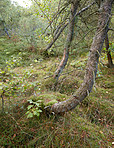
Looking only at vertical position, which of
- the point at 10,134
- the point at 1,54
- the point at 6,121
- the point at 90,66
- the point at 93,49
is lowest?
the point at 10,134

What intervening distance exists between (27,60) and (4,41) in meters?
4.04

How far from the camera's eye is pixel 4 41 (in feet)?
28.4

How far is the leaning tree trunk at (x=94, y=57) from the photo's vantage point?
1.42m

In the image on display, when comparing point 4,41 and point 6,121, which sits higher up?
point 4,41

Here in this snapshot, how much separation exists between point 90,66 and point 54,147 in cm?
165

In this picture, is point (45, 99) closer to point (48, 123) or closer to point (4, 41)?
point (48, 123)

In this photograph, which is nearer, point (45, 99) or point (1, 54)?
point (45, 99)

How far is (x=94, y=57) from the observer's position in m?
1.58

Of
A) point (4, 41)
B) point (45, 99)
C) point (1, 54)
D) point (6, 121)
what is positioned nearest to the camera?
point (6, 121)

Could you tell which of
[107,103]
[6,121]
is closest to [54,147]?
[6,121]

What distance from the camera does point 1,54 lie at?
22.3 feet

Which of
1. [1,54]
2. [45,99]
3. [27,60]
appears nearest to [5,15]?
[1,54]

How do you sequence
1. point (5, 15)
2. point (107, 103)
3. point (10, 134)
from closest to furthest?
point (10, 134)
point (107, 103)
point (5, 15)

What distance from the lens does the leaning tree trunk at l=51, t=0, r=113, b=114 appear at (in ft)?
4.65
